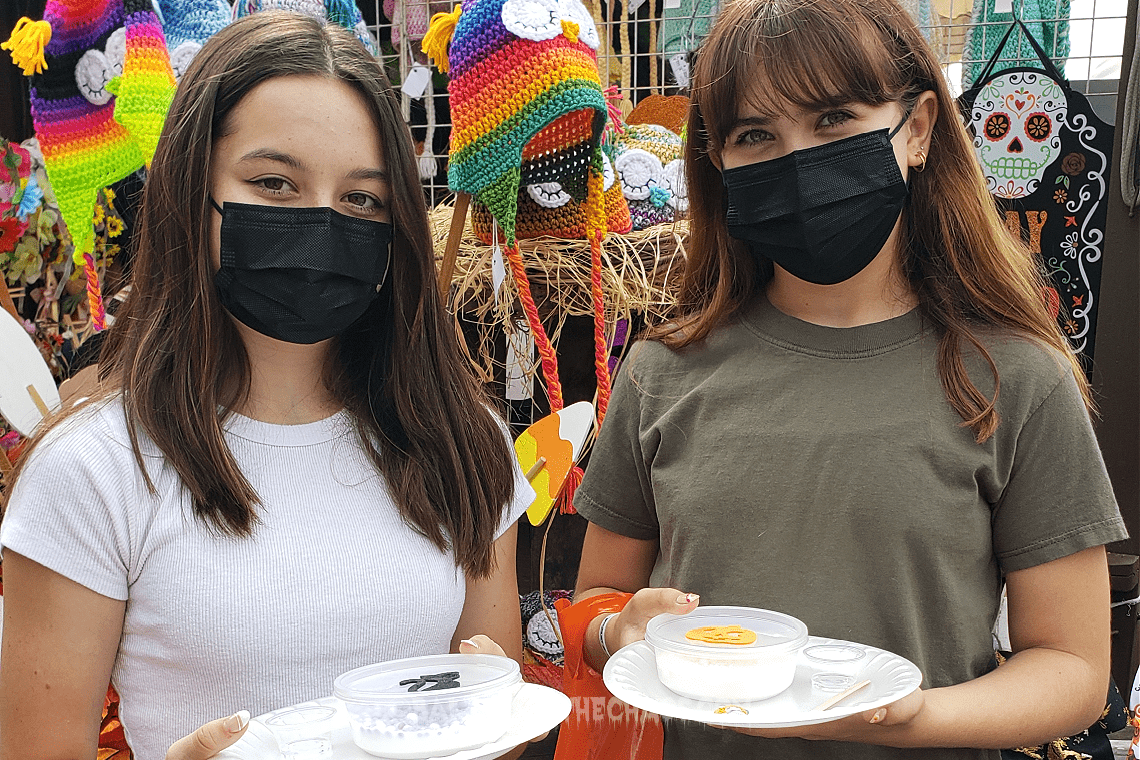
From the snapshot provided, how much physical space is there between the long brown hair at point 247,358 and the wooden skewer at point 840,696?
505 millimetres

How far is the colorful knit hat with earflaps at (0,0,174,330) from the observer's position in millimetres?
1806

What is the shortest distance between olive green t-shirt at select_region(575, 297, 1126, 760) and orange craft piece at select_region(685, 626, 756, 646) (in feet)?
0.38

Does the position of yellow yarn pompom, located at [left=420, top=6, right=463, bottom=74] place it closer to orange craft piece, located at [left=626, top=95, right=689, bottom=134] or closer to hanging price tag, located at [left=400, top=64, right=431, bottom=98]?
hanging price tag, located at [left=400, top=64, right=431, bottom=98]

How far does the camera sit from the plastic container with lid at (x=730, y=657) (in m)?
1.08

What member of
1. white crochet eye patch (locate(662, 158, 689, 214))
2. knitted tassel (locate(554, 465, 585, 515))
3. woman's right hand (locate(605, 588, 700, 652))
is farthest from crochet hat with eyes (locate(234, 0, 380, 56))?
woman's right hand (locate(605, 588, 700, 652))

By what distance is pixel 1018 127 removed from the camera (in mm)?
2682

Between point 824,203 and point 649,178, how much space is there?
1191 mm

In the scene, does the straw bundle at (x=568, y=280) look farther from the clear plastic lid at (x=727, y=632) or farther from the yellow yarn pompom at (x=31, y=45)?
the clear plastic lid at (x=727, y=632)

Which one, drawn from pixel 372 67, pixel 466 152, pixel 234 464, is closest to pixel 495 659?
pixel 234 464

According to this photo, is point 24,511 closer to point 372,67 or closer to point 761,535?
point 372,67

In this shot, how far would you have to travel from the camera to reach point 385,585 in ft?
3.98

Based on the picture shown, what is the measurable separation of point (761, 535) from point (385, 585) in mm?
481

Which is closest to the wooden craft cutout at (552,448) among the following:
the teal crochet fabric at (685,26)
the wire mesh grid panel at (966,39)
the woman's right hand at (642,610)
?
the woman's right hand at (642,610)

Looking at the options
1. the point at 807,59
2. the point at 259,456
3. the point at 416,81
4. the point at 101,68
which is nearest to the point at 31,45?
the point at 101,68
